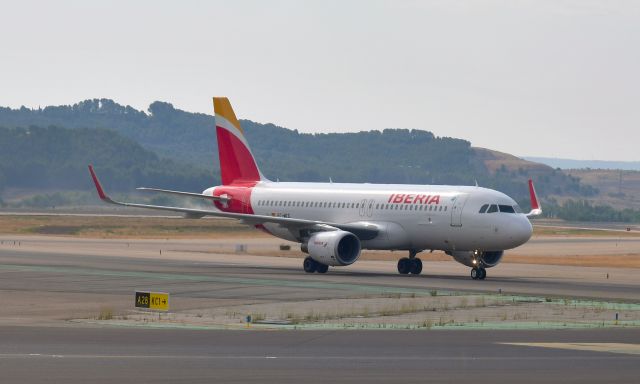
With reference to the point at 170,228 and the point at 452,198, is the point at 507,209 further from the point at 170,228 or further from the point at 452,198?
the point at 170,228

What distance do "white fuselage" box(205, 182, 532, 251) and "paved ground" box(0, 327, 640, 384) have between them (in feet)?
71.0

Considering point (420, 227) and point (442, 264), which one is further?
point (442, 264)

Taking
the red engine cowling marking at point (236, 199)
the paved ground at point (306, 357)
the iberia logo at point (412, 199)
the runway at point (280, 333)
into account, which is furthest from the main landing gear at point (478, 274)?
the paved ground at point (306, 357)

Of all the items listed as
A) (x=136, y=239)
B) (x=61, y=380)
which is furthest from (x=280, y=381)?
(x=136, y=239)

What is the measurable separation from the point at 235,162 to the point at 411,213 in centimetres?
1317

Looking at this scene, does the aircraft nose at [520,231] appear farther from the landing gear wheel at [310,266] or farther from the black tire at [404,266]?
the landing gear wheel at [310,266]

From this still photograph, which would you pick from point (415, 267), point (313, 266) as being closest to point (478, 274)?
point (415, 267)

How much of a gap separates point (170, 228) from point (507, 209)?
60828mm

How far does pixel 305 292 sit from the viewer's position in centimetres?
4394

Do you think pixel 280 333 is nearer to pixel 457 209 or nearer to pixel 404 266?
pixel 457 209

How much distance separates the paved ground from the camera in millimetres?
22312

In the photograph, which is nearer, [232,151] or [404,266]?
[404,266]

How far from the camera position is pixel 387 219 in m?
56.8

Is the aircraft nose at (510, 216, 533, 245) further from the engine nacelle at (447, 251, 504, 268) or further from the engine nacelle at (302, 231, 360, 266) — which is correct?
the engine nacelle at (302, 231, 360, 266)
